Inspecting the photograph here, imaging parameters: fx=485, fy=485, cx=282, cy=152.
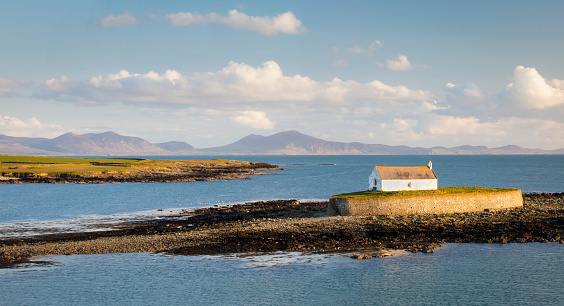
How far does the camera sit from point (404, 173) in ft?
177

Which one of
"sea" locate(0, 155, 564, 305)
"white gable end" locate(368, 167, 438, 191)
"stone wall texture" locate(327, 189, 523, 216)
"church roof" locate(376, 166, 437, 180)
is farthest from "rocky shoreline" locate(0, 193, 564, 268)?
"church roof" locate(376, 166, 437, 180)

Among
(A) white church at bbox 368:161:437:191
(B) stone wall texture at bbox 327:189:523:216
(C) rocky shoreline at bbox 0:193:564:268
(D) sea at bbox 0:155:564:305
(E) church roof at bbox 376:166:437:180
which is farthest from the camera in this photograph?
(E) church roof at bbox 376:166:437:180

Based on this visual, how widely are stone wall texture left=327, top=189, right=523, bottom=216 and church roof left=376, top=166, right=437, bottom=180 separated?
498cm

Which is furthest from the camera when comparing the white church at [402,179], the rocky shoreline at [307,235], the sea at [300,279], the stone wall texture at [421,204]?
the white church at [402,179]

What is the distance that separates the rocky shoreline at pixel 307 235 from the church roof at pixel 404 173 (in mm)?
6948

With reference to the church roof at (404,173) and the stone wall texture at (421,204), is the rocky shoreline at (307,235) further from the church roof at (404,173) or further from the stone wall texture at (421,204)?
the church roof at (404,173)

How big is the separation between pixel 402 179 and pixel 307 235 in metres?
18.2

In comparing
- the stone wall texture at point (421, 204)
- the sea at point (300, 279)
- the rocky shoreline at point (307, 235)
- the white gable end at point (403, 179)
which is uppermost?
the white gable end at point (403, 179)

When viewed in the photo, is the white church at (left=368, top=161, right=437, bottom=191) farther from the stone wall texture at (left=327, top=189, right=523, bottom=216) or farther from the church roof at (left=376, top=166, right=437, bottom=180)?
the stone wall texture at (left=327, top=189, right=523, bottom=216)

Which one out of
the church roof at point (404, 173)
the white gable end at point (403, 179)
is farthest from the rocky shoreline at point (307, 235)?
the church roof at point (404, 173)

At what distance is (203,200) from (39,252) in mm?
39561

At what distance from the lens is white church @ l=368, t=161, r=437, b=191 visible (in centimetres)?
5294

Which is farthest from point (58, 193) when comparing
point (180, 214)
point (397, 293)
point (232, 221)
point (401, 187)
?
point (397, 293)

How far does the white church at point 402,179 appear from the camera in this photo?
52938 millimetres
